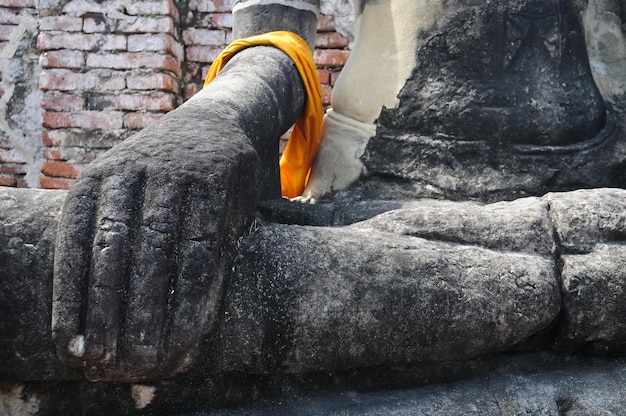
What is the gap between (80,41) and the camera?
373cm

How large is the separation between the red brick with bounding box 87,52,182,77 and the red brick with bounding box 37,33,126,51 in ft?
0.13

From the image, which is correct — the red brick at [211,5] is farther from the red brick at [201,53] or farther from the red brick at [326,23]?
the red brick at [326,23]

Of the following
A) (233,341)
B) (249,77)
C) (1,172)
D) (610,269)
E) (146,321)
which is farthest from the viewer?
(1,172)

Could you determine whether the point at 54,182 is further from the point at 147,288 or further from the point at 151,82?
the point at 147,288

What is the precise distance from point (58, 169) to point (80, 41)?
2.09 ft

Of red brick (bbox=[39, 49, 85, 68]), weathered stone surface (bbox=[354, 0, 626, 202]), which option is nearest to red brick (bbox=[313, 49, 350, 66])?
red brick (bbox=[39, 49, 85, 68])

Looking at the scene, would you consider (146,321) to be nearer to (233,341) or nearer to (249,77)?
(233,341)

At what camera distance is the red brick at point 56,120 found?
3.75 m

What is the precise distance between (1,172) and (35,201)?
10.6 feet

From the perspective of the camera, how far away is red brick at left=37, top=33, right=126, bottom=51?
12.2 feet

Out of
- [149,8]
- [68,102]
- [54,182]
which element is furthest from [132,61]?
[54,182]

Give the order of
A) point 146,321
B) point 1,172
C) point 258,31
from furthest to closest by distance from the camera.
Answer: point 1,172
point 258,31
point 146,321

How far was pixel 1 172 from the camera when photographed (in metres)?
4.03

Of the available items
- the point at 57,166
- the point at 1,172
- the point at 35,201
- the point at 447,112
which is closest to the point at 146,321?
the point at 35,201
